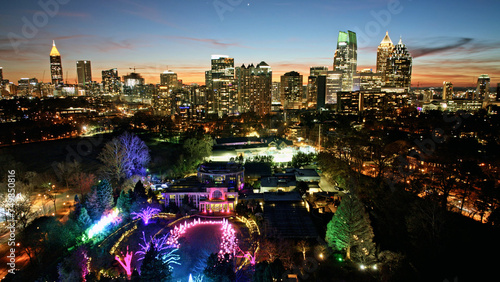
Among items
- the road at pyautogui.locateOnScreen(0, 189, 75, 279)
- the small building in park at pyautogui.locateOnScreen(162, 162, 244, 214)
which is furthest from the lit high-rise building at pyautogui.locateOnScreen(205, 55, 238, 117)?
the small building in park at pyautogui.locateOnScreen(162, 162, 244, 214)

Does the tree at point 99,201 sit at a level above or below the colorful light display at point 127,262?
above

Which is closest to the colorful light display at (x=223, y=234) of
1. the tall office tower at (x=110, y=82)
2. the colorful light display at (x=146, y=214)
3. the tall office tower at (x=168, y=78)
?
the colorful light display at (x=146, y=214)

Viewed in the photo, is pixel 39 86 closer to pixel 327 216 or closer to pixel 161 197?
pixel 161 197

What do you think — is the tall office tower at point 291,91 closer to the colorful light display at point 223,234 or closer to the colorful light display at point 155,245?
the colorful light display at point 223,234

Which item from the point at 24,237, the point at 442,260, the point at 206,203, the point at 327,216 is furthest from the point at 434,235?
the point at 24,237

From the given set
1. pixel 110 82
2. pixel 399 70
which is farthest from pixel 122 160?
pixel 110 82

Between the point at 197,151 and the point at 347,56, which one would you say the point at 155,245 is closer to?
the point at 197,151
